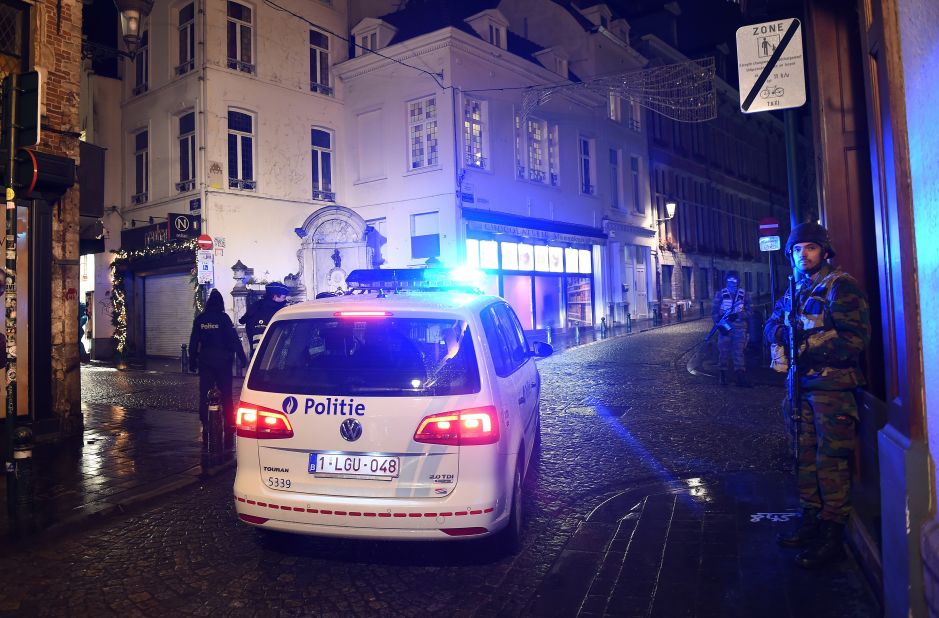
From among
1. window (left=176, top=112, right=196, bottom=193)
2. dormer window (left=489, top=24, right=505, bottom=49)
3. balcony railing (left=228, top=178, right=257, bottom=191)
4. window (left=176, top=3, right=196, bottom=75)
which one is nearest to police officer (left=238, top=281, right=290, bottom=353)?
balcony railing (left=228, top=178, right=257, bottom=191)

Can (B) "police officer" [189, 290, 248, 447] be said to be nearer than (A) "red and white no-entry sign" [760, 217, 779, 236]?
Yes

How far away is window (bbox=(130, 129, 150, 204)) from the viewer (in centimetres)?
2088

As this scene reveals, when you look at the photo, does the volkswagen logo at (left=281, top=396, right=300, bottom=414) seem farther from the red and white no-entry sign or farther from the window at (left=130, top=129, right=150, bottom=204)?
the window at (left=130, top=129, right=150, bottom=204)

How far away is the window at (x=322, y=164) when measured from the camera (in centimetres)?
2141

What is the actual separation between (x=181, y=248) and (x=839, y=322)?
19102 mm

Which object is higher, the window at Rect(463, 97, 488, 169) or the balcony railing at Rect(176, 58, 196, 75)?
the balcony railing at Rect(176, 58, 196, 75)

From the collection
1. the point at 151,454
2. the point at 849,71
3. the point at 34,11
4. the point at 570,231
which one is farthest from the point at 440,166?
the point at 849,71

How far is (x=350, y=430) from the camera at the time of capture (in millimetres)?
3582

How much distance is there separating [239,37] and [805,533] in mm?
20510

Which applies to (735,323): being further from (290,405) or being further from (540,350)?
(290,405)

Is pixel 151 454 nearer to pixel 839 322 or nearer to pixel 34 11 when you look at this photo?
pixel 34 11

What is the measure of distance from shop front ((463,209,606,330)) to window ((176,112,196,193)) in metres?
8.53

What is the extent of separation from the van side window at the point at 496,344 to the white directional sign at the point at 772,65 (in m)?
2.66

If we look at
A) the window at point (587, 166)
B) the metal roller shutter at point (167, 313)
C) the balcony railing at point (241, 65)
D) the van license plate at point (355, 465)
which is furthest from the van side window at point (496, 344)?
the window at point (587, 166)
